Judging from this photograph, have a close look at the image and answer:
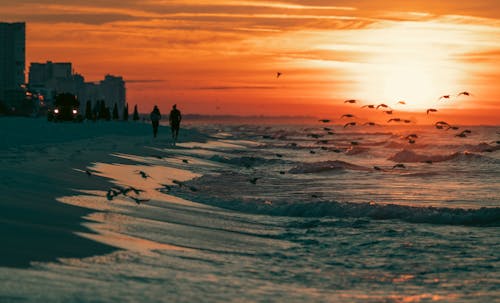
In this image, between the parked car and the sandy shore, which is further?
the parked car

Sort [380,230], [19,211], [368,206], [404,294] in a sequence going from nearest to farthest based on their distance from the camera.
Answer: [404,294] < [19,211] < [380,230] < [368,206]

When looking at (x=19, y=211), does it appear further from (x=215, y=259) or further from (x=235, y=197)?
(x=235, y=197)

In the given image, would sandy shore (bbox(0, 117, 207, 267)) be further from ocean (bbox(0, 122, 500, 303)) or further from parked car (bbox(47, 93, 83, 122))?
parked car (bbox(47, 93, 83, 122))

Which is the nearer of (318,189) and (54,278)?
(54,278)

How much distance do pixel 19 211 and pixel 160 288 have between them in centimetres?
443

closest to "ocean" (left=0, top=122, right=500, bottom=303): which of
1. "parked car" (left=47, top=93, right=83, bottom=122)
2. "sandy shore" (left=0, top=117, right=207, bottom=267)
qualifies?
"sandy shore" (left=0, top=117, right=207, bottom=267)

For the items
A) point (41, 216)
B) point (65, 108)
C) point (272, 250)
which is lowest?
point (272, 250)

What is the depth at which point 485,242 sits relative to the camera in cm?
1275

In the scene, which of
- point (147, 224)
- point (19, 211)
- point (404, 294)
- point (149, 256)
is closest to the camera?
point (404, 294)

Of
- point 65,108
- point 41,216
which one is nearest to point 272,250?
point 41,216

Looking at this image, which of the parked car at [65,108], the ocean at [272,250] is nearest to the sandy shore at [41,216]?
the ocean at [272,250]

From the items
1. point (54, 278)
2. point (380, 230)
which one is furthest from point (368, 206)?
point (54, 278)

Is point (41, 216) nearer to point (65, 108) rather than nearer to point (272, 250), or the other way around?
point (272, 250)

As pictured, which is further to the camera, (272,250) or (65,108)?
(65,108)
